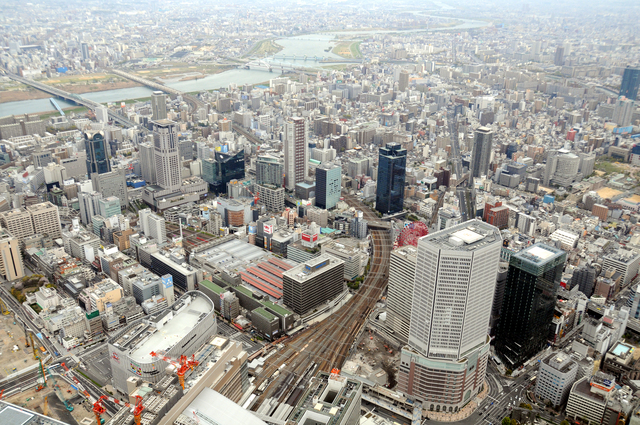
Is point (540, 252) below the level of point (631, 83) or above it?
below

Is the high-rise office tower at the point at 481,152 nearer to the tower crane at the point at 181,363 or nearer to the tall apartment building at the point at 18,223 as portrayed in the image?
the tower crane at the point at 181,363

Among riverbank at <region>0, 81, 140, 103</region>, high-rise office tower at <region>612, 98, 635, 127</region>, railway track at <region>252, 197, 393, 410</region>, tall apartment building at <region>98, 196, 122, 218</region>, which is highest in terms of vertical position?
high-rise office tower at <region>612, 98, 635, 127</region>

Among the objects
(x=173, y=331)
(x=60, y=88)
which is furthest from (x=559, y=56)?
(x=173, y=331)

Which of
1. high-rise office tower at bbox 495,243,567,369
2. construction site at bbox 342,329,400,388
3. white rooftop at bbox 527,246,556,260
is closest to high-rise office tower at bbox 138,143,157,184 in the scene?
construction site at bbox 342,329,400,388

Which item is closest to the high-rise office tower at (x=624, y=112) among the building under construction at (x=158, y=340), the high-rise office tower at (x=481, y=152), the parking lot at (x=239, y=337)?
the high-rise office tower at (x=481, y=152)

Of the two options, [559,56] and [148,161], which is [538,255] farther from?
[559,56]

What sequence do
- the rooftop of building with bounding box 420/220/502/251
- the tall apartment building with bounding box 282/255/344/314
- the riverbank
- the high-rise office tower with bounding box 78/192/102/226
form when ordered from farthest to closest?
the riverbank, the high-rise office tower with bounding box 78/192/102/226, the tall apartment building with bounding box 282/255/344/314, the rooftop of building with bounding box 420/220/502/251

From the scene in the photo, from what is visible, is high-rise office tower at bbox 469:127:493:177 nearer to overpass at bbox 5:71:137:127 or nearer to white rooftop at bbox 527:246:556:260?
white rooftop at bbox 527:246:556:260
